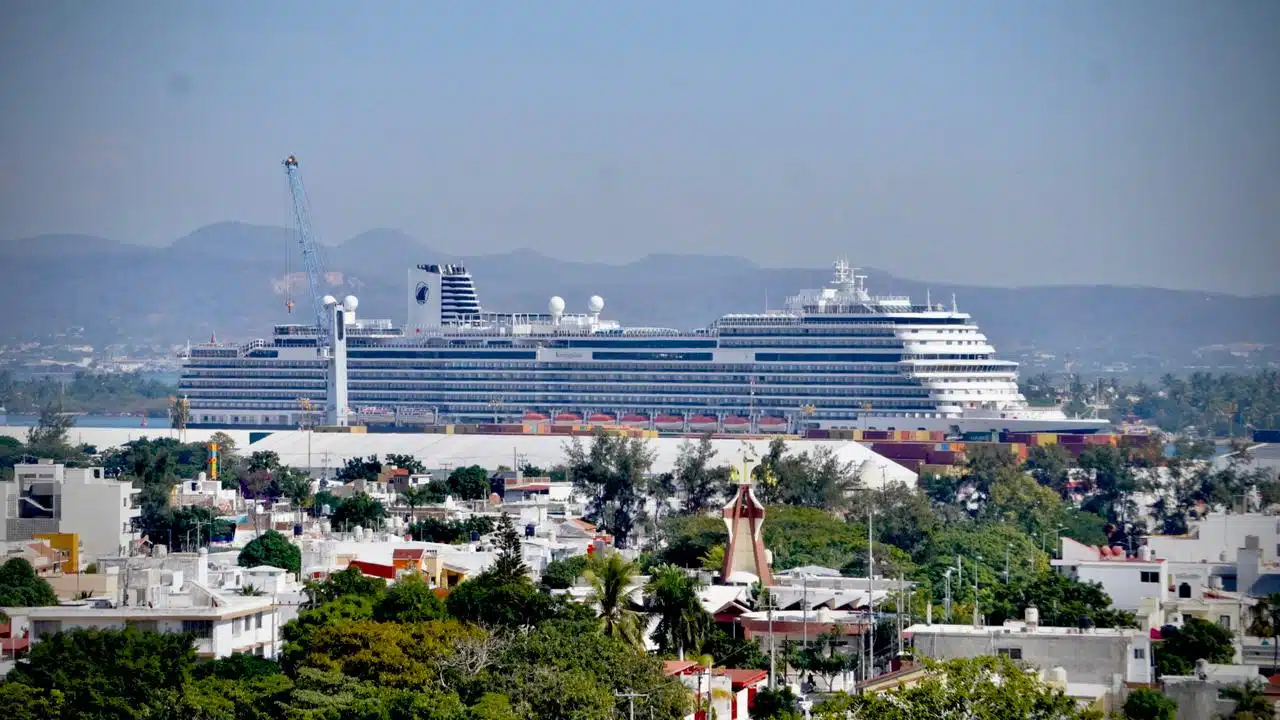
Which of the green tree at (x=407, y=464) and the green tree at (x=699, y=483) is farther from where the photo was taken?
the green tree at (x=407, y=464)

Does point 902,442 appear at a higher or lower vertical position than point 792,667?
higher

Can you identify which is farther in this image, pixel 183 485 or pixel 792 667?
pixel 183 485

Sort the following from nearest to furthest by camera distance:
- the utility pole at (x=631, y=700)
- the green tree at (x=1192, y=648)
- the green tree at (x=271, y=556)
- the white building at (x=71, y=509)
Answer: the utility pole at (x=631, y=700)
the green tree at (x=1192, y=648)
the green tree at (x=271, y=556)
the white building at (x=71, y=509)

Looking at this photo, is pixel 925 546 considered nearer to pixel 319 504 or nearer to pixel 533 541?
pixel 533 541

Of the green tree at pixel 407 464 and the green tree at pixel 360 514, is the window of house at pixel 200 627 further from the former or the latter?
the green tree at pixel 407 464


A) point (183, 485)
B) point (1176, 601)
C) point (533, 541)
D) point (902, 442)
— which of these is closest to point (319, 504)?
point (183, 485)

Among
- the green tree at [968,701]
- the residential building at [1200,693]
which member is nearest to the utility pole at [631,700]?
the green tree at [968,701]

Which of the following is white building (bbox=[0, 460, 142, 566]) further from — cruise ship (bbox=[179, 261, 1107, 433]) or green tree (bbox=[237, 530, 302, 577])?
cruise ship (bbox=[179, 261, 1107, 433])

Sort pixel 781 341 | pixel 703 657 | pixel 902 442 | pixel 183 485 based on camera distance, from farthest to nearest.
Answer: pixel 781 341
pixel 902 442
pixel 183 485
pixel 703 657
